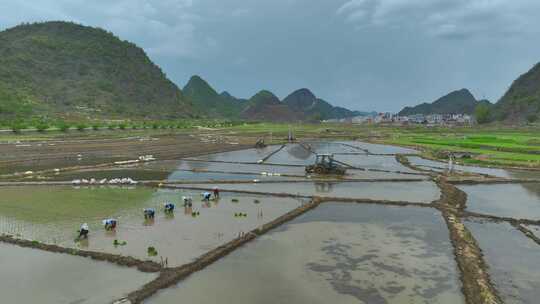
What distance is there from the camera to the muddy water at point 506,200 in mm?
22805

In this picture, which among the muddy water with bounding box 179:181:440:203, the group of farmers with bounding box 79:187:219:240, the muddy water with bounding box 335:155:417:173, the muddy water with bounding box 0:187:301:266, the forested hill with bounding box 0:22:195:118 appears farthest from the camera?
the forested hill with bounding box 0:22:195:118

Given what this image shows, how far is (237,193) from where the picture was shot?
2777cm

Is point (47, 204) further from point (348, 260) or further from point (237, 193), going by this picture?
point (348, 260)

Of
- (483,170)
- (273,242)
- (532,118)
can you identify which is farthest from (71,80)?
(532,118)

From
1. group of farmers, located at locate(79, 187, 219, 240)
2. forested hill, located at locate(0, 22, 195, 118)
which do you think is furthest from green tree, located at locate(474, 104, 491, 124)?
group of farmers, located at locate(79, 187, 219, 240)

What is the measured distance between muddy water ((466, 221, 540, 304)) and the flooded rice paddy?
2.6 inches

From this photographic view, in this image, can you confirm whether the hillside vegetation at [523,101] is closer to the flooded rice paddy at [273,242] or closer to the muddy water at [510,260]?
the flooded rice paddy at [273,242]

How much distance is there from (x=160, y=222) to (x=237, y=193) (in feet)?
29.8

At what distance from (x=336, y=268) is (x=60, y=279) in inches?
392

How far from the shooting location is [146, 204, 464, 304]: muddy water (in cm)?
1185

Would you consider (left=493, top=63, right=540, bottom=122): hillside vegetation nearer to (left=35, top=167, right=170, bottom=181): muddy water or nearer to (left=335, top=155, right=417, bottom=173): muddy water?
(left=335, top=155, right=417, bottom=173): muddy water

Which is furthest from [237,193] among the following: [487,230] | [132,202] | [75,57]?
[75,57]

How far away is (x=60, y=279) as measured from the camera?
12.8 meters

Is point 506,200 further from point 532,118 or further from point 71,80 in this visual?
point 71,80
